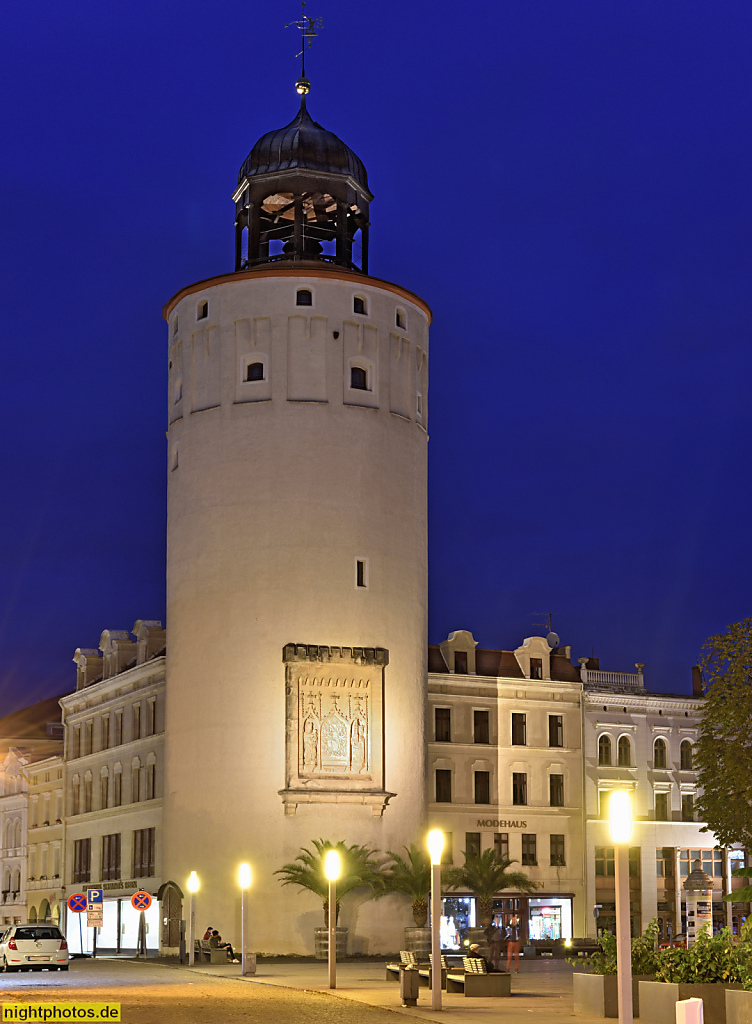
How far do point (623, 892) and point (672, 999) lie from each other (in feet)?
20.6

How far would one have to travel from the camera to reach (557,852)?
7062 centimetres

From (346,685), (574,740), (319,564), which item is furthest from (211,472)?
(574,740)

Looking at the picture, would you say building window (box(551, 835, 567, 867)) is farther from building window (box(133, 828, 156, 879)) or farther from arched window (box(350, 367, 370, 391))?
arched window (box(350, 367, 370, 391))

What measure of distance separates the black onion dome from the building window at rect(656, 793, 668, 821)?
33807 millimetres

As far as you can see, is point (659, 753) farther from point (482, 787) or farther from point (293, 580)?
point (293, 580)

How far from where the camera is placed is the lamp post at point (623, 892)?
686 inches

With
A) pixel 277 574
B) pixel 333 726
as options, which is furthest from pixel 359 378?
pixel 333 726

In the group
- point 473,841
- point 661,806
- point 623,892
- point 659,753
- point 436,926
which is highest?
point 659,753

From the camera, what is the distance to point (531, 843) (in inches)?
2766

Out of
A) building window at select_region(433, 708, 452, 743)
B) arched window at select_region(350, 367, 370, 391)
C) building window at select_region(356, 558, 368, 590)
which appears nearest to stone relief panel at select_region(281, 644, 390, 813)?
building window at select_region(356, 558, 368, 590)

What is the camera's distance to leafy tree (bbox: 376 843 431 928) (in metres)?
57.5

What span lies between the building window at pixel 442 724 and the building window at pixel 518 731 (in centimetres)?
360

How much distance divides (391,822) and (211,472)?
53.0ft

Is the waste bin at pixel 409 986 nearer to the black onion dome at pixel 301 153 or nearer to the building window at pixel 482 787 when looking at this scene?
the building window at pixel 482 787
